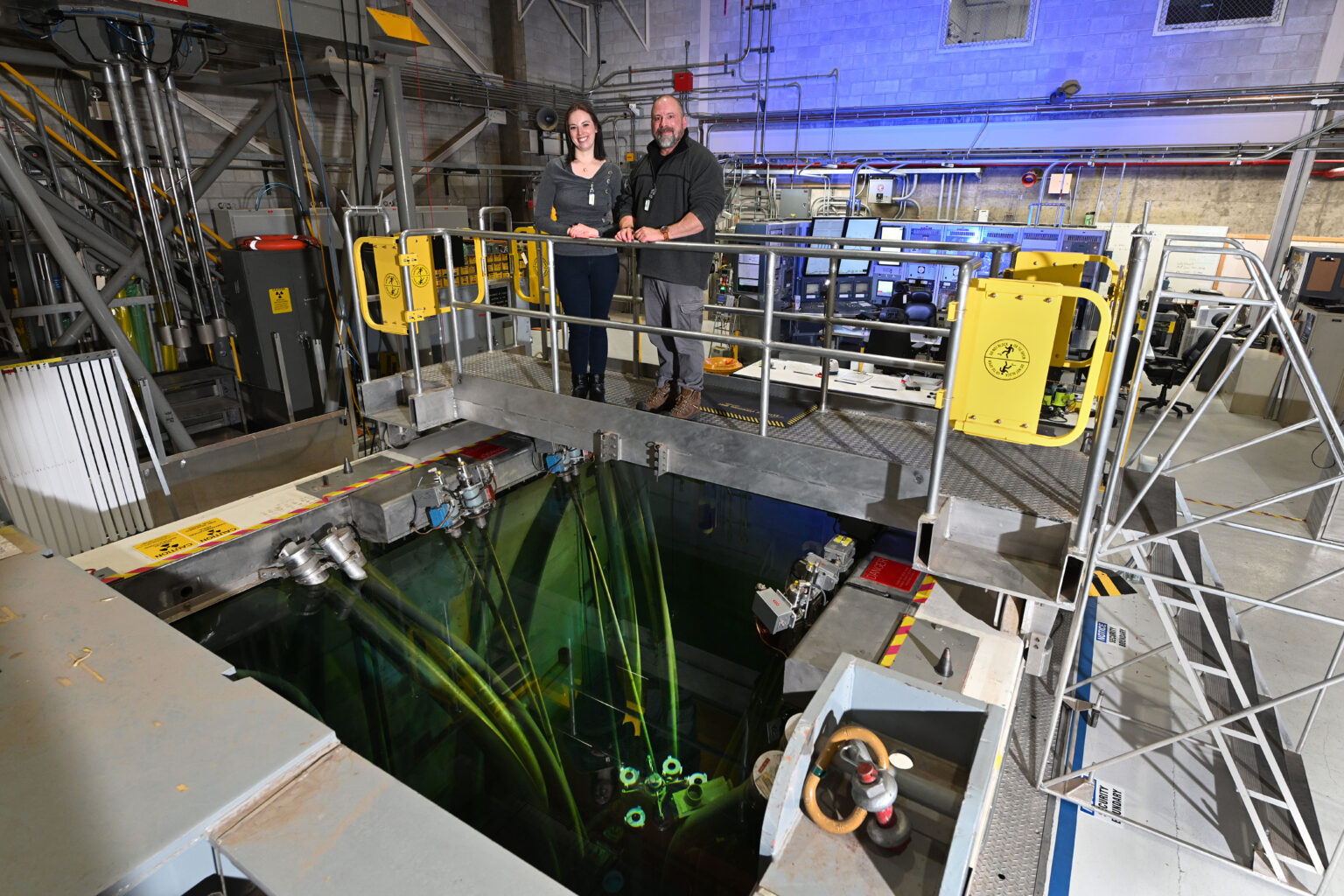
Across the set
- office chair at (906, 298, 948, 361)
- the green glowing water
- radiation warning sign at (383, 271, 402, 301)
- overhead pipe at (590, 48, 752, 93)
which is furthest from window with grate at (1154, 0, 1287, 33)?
radiation warning sign at (383, 271, 402, 301)

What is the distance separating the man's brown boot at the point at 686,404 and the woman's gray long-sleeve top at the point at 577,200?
3.58 ft

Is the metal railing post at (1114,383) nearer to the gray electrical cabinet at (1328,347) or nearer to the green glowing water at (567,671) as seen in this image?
the green glowing water at (567,671)

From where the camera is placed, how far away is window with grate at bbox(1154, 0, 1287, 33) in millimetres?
9609

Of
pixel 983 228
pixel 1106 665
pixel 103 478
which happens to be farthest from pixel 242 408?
pixel 983 228

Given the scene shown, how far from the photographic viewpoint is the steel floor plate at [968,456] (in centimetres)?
291

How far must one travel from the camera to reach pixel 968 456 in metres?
3.37

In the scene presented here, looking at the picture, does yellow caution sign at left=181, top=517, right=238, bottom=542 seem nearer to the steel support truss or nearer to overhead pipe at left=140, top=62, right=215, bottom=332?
overhead pipe at left=140, top=62, right=215, bottom=332

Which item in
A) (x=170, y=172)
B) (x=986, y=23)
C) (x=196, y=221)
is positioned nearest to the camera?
(x=170, y=172)

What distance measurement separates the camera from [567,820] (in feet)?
10.00

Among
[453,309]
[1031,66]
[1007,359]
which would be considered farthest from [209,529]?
[1031,66]

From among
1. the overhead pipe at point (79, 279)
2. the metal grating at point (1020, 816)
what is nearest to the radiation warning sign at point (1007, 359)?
the metal grating at point (1020, 816)

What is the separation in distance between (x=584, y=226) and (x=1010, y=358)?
244cm

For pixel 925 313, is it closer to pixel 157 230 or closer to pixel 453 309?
pixel 453 309

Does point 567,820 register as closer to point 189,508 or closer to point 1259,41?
point 189,508
